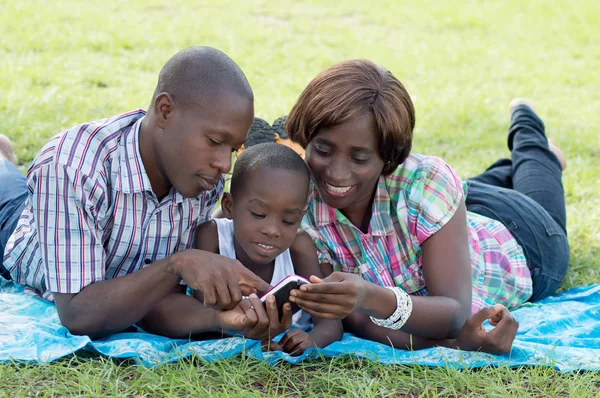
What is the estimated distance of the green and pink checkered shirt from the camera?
10.8 feet

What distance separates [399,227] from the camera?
135 inches

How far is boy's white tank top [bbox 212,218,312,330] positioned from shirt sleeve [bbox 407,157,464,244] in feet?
1.88

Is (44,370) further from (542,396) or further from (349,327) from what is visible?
(542,396)

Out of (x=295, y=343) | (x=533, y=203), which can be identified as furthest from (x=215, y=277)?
(x=533, y=203)

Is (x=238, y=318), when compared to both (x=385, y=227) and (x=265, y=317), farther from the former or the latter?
(x=385, y=227)

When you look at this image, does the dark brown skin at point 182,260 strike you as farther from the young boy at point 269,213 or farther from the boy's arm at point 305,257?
the boy's arm at point 305,257

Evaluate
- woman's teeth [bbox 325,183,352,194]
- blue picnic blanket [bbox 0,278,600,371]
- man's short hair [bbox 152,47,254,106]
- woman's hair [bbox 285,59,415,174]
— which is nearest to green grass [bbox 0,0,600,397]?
blue picnic blanket [bbox 0,278,600,371]

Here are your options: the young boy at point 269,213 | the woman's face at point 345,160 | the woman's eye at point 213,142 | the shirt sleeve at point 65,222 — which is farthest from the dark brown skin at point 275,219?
the shirt sleeve at point 65,222

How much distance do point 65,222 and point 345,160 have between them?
113 cm

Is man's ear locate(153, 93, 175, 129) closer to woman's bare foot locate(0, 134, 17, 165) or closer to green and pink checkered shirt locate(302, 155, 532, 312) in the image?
green and pink checkered shirt locate(302, 155, 532, 312)

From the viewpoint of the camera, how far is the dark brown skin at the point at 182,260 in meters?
2.89

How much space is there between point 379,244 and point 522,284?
2.93 feet

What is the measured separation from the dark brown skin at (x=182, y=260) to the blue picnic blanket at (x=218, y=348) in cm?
10

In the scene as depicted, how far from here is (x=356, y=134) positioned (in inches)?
123
